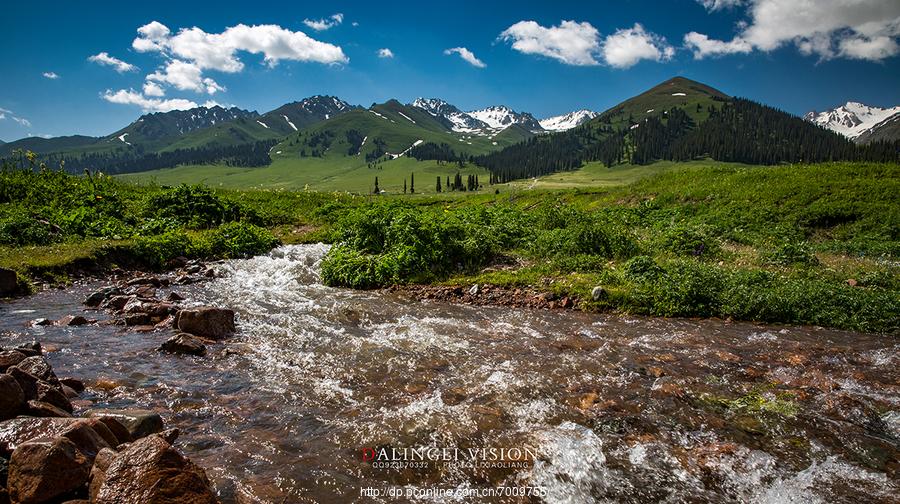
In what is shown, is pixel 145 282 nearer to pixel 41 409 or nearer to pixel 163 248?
pixel 163 248

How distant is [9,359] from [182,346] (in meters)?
2.84

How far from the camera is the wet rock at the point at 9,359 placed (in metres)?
6.85

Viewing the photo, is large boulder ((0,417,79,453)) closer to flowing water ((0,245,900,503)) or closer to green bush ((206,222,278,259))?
flowing water ((0,245,900,503))

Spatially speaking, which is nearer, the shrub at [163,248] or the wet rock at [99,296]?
the wet rock at [99,296]

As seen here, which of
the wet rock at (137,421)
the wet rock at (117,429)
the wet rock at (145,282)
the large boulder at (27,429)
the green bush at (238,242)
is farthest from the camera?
the green bush at (238,242)

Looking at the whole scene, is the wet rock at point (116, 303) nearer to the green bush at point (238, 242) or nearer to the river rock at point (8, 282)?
the river rock at point (8, 282)

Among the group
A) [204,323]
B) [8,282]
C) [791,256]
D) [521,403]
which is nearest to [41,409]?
[204,323]

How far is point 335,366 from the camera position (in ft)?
31.4

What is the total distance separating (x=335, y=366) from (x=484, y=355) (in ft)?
11.6

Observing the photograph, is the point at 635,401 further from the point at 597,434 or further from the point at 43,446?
the point at 43,446

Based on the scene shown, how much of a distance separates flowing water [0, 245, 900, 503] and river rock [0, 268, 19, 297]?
0.89 meters

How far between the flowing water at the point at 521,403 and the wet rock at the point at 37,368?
75 cm

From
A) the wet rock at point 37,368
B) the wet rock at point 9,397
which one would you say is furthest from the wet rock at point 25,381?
the wet rock at point 37,368

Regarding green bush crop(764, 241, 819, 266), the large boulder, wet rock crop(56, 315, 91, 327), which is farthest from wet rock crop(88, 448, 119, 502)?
green bush crop(764, 241, 819, 266)
